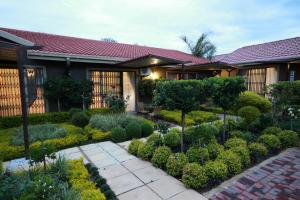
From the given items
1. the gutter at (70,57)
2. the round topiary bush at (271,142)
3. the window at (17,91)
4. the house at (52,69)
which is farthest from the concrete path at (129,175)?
the window at (17,91)

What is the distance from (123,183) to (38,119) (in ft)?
18.4

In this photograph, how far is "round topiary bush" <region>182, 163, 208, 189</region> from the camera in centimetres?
297

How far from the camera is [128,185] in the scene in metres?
3.11

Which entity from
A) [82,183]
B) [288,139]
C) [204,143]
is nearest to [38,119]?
[82,183]

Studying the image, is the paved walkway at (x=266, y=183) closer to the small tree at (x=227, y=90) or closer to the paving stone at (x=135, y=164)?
the paving stone at (x=135, y=164)

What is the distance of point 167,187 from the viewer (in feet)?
9.97

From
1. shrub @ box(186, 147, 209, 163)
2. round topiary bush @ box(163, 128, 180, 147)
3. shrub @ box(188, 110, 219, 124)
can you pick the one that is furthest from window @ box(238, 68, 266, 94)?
shrub @ box(186, 147, 209, 163)

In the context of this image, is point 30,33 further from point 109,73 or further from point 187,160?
point 187,160

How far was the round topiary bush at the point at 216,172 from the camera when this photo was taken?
3146mm

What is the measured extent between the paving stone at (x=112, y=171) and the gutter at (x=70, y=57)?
5.41 metres

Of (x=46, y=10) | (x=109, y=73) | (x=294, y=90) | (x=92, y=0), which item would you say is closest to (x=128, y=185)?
(x=294, y=90)

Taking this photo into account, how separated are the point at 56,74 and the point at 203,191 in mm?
7630

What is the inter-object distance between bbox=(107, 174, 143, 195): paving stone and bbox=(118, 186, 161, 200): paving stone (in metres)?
0.11

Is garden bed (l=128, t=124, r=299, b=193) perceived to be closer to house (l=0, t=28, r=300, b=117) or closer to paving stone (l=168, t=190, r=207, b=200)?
paving stone (l=168, t=190, r=207, b=200)
